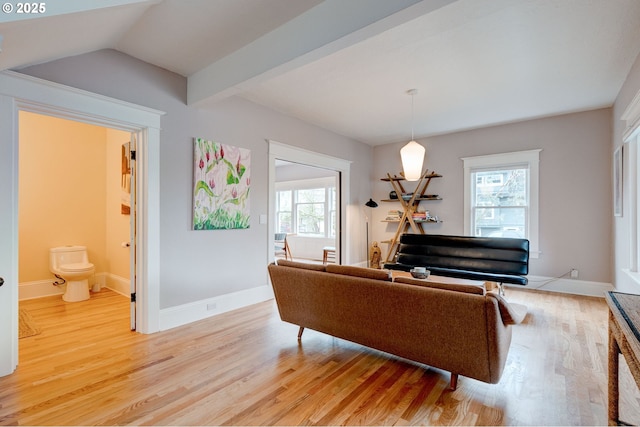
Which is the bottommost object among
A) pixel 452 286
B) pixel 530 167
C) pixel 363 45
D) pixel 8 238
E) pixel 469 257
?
pixel 469 257

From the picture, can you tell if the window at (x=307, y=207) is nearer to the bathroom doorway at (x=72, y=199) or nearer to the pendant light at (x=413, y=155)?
the pendant light at (x=413, y=155)

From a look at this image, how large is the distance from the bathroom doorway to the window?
4.66 metres

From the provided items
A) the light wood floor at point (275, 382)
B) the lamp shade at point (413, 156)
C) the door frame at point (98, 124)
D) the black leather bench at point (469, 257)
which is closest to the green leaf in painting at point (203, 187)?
the door frame at point (98, 124)

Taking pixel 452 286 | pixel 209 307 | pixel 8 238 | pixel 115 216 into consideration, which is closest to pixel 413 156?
pixel 452 286

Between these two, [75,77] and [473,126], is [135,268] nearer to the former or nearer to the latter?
[75,77]

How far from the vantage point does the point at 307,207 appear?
28.4 ft

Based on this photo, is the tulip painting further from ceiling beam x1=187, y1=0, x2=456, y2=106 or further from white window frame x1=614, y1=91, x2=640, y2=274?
white window frame x1=614, y1=91, x2=640, y2=274

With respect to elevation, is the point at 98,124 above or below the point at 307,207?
above

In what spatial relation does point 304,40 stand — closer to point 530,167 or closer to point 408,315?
point 408,315

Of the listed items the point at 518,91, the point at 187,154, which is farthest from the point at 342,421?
the point at 518,91

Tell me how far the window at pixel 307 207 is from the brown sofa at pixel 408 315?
5.25m

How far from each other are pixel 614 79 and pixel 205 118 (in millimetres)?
4491

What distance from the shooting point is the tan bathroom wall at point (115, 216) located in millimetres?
4438

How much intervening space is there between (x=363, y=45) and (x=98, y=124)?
2.42 meters
